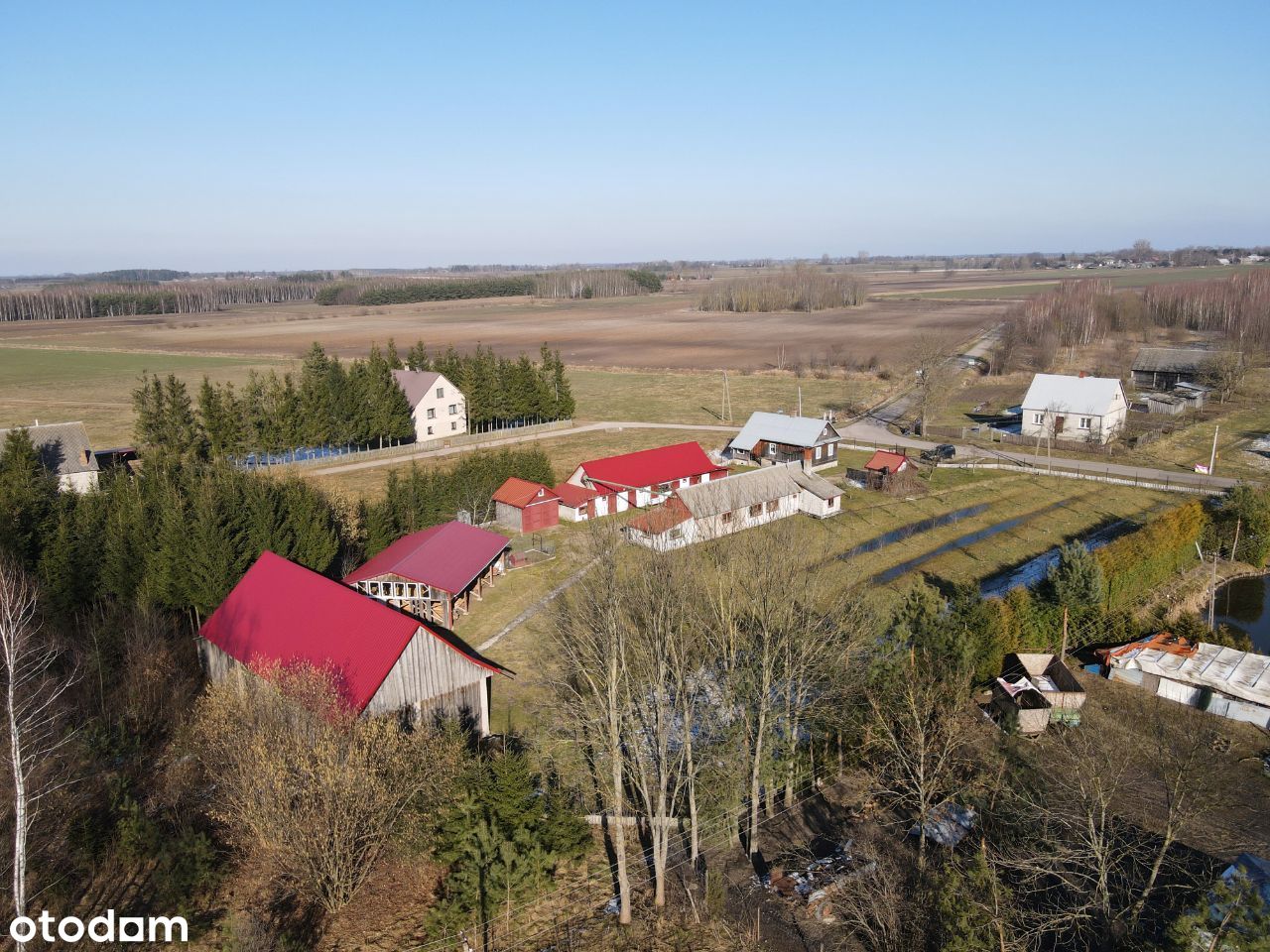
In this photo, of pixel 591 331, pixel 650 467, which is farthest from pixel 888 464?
pixel 591 331

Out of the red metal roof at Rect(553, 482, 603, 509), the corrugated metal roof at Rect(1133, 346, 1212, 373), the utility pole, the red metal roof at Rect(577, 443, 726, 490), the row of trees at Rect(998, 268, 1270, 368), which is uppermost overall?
the row of trees at Rect(998, 268, 1270, 368)

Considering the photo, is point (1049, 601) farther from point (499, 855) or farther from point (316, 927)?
point (316, 927)

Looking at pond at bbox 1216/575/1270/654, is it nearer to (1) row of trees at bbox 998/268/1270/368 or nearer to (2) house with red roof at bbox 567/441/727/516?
(2) house with red roof at bbox 567/441/727/516

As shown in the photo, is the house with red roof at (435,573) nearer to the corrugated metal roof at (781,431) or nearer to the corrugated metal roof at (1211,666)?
the corrugated metal roof at (1211,666)

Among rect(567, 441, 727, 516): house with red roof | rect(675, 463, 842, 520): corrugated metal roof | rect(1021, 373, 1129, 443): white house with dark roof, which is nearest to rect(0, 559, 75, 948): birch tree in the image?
rect(675, 463, 842, 520): corrugated metal roof

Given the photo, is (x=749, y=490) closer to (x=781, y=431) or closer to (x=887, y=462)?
(x=887, y=462)
